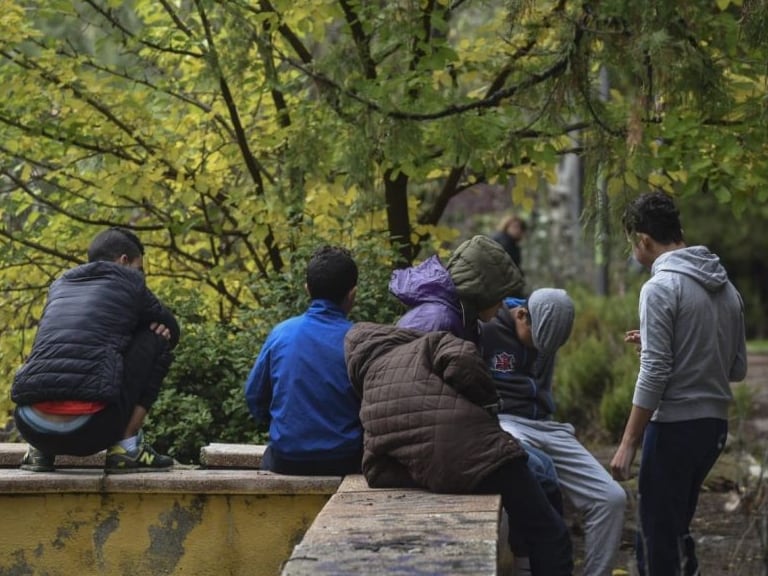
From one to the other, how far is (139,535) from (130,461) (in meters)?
0.32

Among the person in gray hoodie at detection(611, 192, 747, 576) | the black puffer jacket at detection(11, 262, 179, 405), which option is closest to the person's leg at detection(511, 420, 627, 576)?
the person in gray hoodie at detection(611, 192, 747, 576)

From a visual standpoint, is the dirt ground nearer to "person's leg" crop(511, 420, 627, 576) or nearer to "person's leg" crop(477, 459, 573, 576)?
"person's leg" crop(511, 420, 627, 576)

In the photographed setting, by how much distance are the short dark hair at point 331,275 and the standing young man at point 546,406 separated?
0.60 meters

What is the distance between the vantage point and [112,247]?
21.3 ft

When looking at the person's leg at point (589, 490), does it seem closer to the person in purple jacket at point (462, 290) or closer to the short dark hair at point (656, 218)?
the person in purple jacket at point (462, 290)

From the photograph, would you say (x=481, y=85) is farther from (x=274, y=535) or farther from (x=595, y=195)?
(x=274, y=535)

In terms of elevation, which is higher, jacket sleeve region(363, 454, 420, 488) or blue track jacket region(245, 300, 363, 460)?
blue track jacket region(245, 300, 363, 460)

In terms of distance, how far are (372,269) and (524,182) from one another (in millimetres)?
1412

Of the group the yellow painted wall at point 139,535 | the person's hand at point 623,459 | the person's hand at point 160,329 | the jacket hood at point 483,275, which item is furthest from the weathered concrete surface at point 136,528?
the person's hand at point 623,459

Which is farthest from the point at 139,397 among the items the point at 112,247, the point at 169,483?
the point at 112,247

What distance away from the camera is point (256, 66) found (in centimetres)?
810

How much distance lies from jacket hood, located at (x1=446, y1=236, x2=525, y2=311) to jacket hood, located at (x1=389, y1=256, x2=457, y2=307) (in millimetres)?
47

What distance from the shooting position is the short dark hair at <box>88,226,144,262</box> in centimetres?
650

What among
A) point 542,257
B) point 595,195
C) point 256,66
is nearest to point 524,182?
point 595,195
